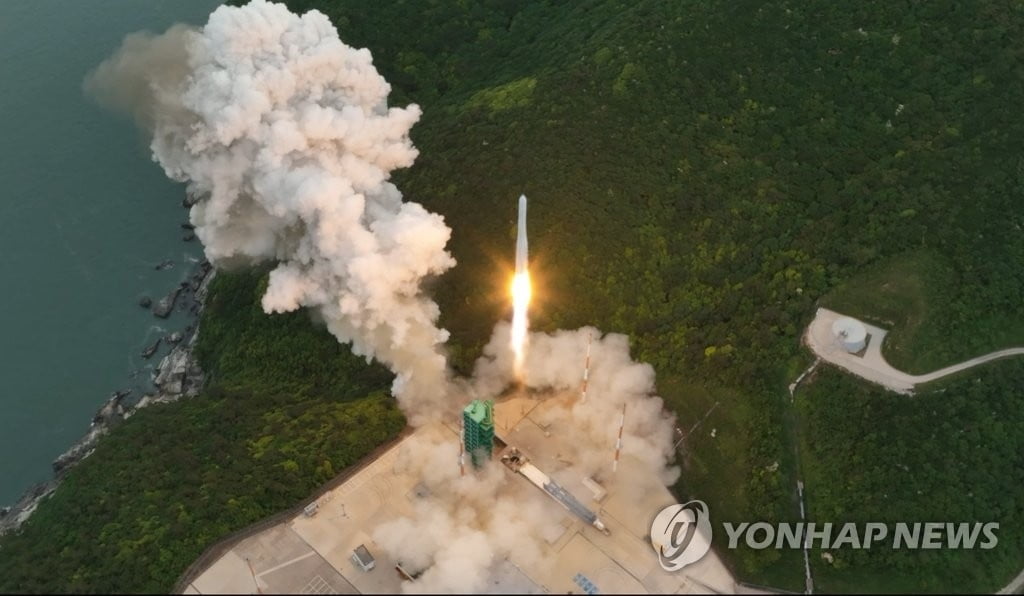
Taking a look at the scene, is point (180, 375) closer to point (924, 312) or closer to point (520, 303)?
point (520, 303)

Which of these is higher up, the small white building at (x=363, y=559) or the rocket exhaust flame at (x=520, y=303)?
the rocket exhaust flame at (x=520, y=303)

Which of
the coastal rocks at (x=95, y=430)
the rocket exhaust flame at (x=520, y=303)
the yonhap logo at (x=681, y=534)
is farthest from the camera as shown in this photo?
the coastal rocks at (x=95, y=430)

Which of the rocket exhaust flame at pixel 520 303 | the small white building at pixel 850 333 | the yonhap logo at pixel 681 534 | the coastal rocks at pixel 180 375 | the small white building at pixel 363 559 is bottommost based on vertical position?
the yonhap logo at pixel 681 534

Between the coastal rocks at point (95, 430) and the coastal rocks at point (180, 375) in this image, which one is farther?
the coastal rocks at point (180, 375)

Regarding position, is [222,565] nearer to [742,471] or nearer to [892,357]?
[742,471]

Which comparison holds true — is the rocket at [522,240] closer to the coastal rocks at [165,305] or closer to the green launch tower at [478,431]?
the green launch tower at [478,431]

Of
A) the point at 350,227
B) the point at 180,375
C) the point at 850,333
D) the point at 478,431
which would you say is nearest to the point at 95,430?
the point at 180,375

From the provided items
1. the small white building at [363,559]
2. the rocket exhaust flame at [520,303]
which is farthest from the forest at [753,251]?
the small white building at [363,559]
